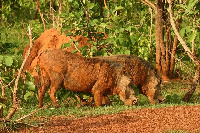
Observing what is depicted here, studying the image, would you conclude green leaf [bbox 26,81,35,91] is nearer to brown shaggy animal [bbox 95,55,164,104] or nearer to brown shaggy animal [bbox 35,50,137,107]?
brown shaggy animal [bbox 35,50,137,107]

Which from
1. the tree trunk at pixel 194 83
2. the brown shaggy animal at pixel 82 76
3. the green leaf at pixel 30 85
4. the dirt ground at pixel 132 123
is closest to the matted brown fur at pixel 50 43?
the green leaf at pixel 30 85

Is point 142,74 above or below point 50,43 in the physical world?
below

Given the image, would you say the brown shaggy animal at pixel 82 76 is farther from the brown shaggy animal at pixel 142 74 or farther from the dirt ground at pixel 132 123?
the dirt ground at pixel 132 123

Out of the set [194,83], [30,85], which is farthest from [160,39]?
[30,85]

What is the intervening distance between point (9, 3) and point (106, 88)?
27.6 feet

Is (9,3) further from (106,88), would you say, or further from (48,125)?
(48,125)

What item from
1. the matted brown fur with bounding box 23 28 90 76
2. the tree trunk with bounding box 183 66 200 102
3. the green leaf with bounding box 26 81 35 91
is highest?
the matted brown fur with bounding box 23 28 90 76

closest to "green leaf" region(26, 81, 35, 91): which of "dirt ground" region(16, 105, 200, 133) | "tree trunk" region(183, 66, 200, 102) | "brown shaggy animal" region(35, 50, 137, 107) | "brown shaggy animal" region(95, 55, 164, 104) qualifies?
"brown shaggy animal" region(35, 50, 137, 107)

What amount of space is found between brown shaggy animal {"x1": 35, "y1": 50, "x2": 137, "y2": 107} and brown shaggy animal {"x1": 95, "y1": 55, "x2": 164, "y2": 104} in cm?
25

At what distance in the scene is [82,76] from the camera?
8914 millimetres

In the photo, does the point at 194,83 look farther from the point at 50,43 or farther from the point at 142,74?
the point at 50,43

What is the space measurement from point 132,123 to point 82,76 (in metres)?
2.24

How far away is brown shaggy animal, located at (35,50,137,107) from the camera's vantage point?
884 centimetres

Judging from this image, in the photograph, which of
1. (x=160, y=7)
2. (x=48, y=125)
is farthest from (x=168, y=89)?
Answer: (x=48, y=125)
